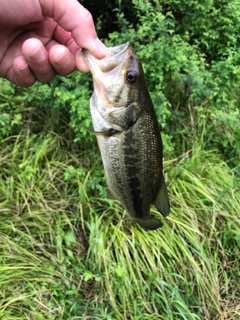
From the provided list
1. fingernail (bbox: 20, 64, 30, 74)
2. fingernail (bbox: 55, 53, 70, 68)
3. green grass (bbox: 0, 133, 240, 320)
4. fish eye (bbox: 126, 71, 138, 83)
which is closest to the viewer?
fish eye (bbox: 126, 71, 138, 83)

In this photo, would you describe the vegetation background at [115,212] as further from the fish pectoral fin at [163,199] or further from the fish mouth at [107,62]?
the fish mouth at [107,62]

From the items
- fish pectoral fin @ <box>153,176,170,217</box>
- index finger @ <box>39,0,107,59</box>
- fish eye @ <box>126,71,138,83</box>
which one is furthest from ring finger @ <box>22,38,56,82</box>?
fish pectoral fin @ <box>153,176,170,217</box>

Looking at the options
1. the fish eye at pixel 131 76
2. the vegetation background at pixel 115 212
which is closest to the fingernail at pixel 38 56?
the fish eye at pixel 131 76

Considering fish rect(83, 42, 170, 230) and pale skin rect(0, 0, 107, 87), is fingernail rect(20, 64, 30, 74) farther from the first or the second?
fish rect(83, 42, 170, 230)

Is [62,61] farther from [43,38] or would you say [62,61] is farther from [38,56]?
[43,38]

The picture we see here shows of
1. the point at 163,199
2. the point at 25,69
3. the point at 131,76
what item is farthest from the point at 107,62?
the point at 163,199
